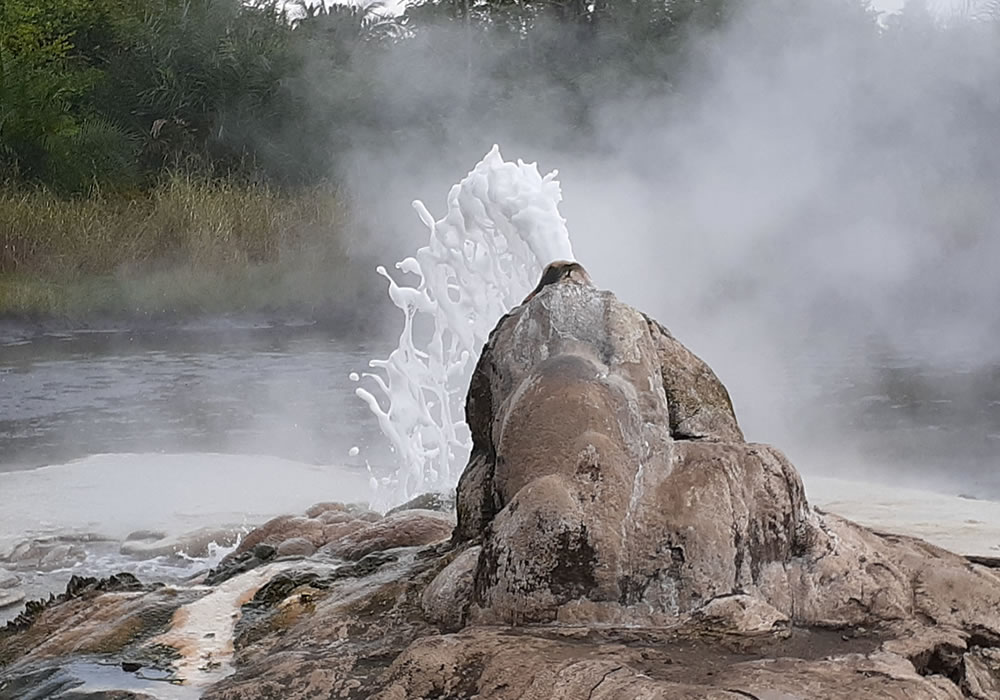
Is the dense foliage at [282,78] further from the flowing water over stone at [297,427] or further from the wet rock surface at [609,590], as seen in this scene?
the wet rock surface at [609,590]

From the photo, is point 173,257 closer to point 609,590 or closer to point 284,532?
point 284,532

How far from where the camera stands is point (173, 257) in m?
14.6

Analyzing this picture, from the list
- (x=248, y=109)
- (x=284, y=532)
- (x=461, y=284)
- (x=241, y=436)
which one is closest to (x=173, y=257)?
(x=248, y=109)

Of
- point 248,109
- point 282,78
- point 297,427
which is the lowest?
point 297,427

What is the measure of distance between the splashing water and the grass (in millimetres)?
7831

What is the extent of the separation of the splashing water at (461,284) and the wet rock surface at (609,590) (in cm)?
186

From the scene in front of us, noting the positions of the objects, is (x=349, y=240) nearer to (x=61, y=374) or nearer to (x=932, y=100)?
(x=61, y=374)

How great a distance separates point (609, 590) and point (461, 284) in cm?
354

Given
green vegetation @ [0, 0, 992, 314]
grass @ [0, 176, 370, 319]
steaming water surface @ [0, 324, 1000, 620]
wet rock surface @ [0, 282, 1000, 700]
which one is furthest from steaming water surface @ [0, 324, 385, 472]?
wet rock surface @ [0, 282, 1000, 700]

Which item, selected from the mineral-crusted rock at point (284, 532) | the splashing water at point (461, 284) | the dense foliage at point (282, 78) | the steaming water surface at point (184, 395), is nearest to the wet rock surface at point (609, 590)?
the mineral-crusted rock at point (284, 532)

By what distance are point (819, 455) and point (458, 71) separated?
12.2 m

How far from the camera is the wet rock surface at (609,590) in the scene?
89.1 inches

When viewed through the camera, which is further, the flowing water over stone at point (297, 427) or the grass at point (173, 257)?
the grass at point (173, 257)

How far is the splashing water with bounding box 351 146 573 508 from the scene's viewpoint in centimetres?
505
